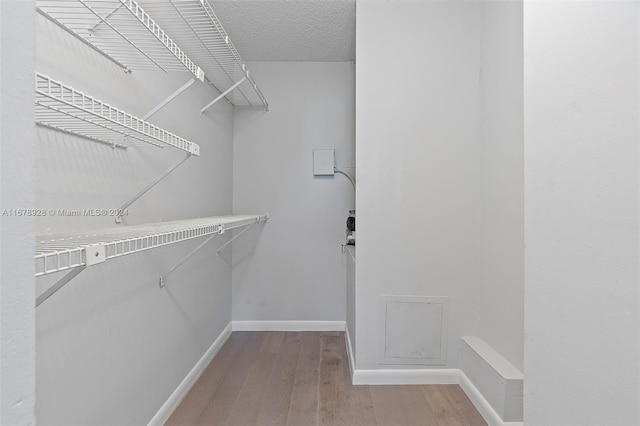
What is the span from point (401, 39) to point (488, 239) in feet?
4.29

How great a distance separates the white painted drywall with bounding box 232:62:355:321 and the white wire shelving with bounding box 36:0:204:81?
4.99 feet

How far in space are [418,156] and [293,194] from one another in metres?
1.27

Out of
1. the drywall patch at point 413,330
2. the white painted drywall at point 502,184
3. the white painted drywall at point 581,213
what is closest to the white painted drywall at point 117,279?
the drywall patch at point 413,330

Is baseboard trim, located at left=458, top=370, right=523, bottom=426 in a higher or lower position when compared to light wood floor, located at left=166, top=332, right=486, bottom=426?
higher

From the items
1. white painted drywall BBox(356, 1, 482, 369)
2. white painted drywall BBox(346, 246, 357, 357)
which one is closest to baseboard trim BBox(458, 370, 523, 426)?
white painted drywall BBox(356, 1, 482, 369)

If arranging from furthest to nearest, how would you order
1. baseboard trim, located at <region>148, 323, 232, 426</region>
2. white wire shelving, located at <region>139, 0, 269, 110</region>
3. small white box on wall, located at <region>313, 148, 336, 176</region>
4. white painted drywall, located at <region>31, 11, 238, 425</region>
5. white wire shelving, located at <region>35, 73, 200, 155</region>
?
small white box on wall, located at <region>313, 148, 336, 176</region>, baseboard trim, located at <region>148, 323, 232, 426</region>, white wire shelving, located at <region>139, 0, 269, 110</region>, white painted drywall, located at <region>31, 11, 238, 425</region>, white wire shelving, located at <region>35, 73, 200, 155</region>

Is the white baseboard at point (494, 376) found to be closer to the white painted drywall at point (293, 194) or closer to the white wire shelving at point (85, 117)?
the white painted drywall at point (293, 194)

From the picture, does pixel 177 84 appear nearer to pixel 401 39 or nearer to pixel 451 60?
pixel 401 39

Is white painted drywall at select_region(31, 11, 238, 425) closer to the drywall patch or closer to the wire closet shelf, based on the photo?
the wire closet shelf

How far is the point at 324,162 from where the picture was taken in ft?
9.75

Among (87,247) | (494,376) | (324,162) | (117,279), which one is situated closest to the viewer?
(87,247)

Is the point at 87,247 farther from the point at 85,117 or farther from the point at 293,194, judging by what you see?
the point at 293,194

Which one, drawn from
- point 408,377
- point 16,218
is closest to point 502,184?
point 408,377

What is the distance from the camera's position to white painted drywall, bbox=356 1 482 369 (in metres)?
2.08
